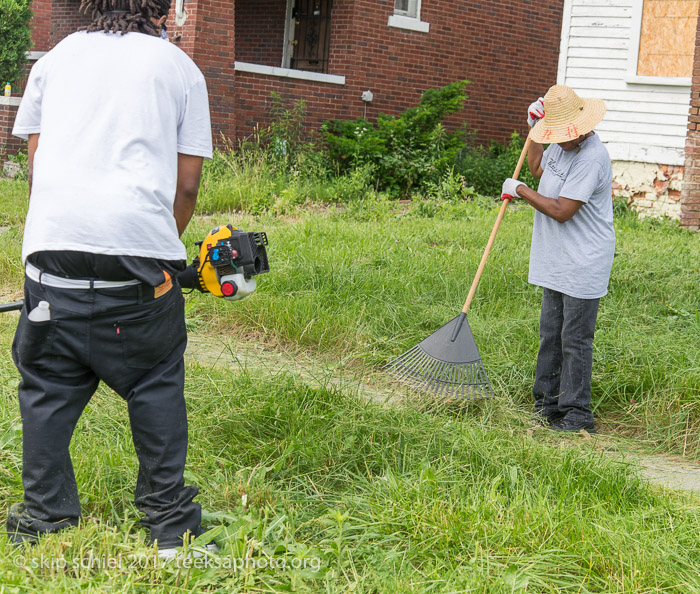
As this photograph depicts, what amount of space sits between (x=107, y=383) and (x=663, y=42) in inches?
389

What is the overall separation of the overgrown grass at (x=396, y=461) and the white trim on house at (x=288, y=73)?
6.70 m

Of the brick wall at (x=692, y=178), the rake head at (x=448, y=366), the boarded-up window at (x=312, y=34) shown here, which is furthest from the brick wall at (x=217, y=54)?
the rake head at (x=448, y=366)

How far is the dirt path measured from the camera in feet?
12.8

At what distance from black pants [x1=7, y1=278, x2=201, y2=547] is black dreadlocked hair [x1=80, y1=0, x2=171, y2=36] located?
31.8 inches

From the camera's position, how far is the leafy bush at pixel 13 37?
1219cm

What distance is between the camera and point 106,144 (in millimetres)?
2463

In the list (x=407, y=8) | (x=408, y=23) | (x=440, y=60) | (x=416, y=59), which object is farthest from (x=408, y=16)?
(x=440, y=60)

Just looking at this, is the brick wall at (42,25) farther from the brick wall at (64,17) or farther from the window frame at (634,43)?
the window frame at (634,43)

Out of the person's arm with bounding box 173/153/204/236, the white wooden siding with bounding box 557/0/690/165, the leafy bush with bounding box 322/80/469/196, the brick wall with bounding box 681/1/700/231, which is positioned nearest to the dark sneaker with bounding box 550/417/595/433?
the person's arm with bounding box 173/153/204/236

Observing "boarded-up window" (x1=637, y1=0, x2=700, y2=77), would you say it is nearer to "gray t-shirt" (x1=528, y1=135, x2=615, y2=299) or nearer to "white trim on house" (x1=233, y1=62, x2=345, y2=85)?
"white trim on house" (x1=233, y1=62, x2=345, y2=85)

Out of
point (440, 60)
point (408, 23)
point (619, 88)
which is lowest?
point (619, 88)

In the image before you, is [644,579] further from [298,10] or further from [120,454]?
[298,10]

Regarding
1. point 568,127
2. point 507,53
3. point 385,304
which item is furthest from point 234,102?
point 568,127

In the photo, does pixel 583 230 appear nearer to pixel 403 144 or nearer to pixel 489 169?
pixel 403 144
